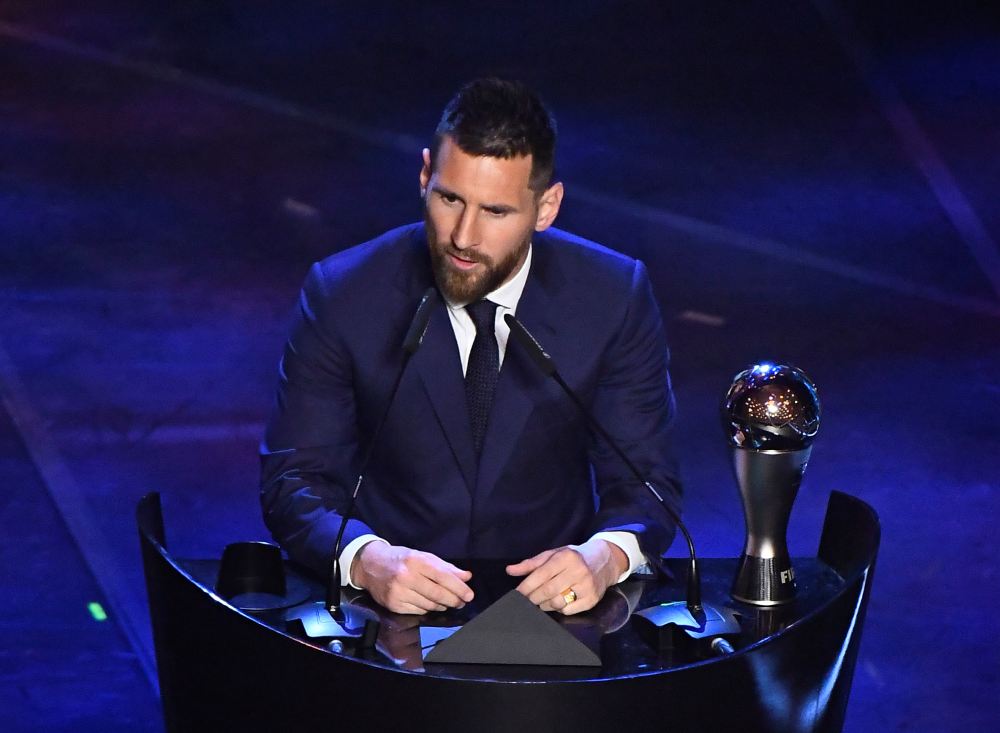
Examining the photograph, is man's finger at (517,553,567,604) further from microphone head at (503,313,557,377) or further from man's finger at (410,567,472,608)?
microphone head at (503,313,557,377)

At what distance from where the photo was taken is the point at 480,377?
8.90ft

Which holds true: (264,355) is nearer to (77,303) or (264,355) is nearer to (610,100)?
(77,303)

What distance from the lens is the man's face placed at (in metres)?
2.49

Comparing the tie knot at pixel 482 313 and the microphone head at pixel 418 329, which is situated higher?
the microphone head at pixel 418 329

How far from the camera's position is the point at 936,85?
5.88 meters

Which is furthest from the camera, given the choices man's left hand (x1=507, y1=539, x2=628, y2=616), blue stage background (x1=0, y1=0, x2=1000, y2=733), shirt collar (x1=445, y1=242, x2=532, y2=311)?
blue stage background (x1=0, y1=0, x2=1000, y2=733)

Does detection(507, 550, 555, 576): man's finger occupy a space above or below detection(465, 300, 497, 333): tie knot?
below

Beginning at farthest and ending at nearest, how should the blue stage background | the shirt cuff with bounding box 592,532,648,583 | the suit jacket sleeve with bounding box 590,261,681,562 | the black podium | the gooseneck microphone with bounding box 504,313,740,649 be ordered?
the blue stage background, the suit jacket sleeve with bounding box 590,261,681,562, the shirt cuff with bounding box 592,532,648,583, the gooseneck microphone with bounding box 504,313,740,649, the black podium

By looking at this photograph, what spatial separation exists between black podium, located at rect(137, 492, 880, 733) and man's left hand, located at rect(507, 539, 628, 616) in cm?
3

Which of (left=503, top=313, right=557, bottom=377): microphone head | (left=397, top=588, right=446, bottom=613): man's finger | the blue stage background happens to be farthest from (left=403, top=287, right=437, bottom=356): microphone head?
the blue stage background

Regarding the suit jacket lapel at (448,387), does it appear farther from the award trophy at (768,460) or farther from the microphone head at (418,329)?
the award trophy at (768,460)

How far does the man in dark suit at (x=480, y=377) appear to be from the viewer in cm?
252

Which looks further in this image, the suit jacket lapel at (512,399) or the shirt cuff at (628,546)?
the suit jacket lapel at (512,399)

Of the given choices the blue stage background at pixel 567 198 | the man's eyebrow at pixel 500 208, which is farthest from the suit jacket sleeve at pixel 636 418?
the blue stage background at pixel 567 198
